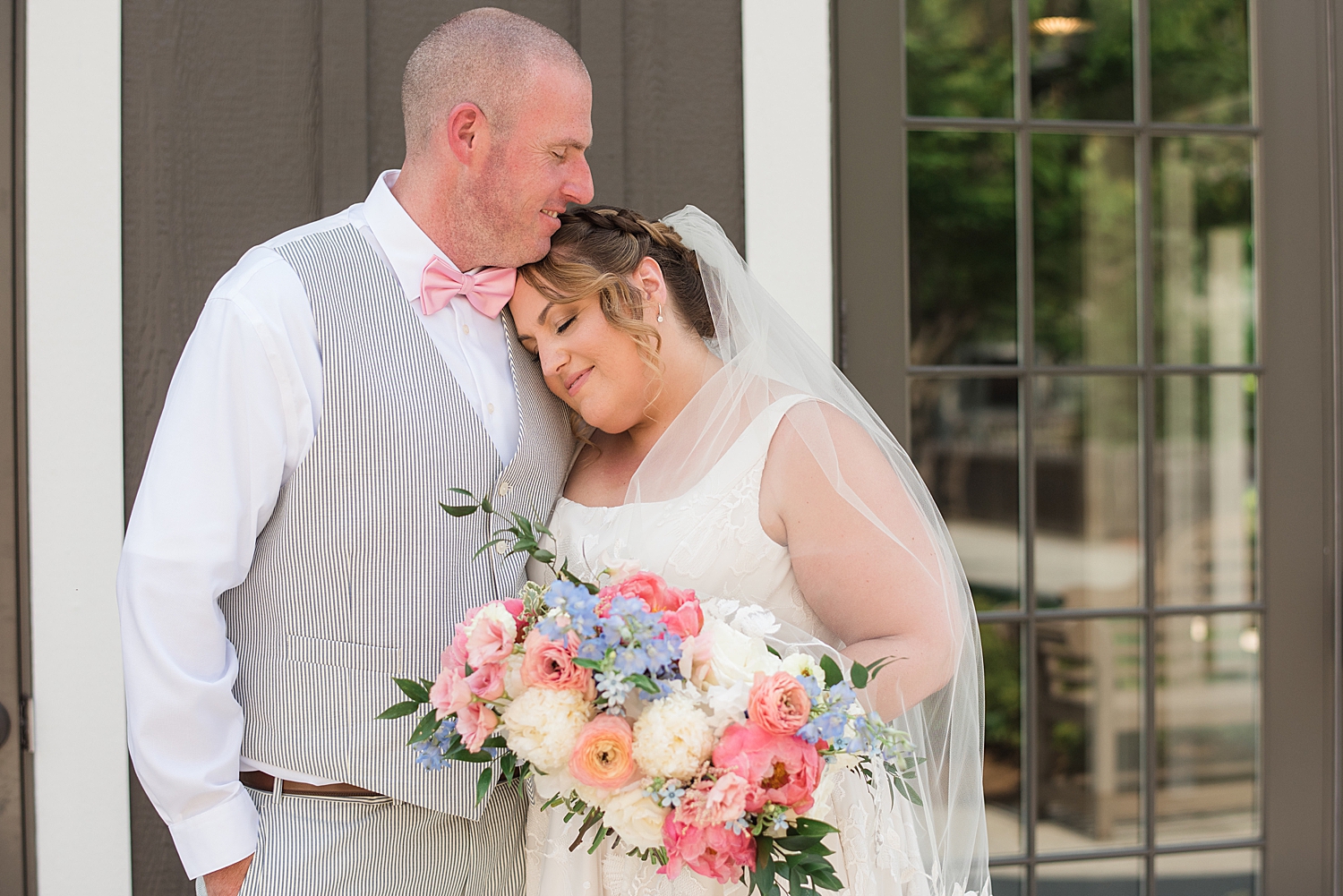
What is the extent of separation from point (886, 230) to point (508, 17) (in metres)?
1.08

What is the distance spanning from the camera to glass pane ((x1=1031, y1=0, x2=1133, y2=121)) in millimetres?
3135

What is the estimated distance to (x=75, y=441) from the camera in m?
2.24

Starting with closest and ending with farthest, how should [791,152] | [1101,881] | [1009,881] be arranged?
[791,152] < [1009,881] < [1101,881]

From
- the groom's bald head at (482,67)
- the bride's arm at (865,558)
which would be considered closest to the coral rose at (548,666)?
the bride's arm at (865,558)

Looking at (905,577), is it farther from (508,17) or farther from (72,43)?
(72,43)

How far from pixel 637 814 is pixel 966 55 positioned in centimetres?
297

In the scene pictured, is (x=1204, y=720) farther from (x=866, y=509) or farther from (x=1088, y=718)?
(x=866, y=509)

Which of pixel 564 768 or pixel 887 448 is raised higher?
pixel 887 448

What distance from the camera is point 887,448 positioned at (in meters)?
1.87

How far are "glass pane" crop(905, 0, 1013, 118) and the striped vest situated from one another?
1.96 m

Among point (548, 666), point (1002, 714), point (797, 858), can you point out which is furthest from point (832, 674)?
point (1002, 714)

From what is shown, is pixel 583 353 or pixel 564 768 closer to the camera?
pixel 564 768

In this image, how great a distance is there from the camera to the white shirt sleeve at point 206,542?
1.55m

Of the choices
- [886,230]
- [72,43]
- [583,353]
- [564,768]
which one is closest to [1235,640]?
[886,230]
